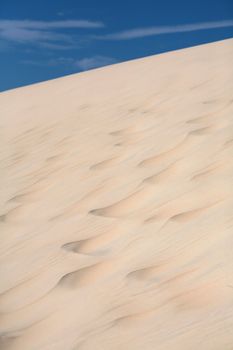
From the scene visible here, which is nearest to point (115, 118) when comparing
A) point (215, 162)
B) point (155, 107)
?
point (155, 107)

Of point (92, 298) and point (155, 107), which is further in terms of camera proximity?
point (155, 107)

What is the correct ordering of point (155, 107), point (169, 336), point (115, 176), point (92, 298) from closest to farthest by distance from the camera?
point (169, 336)
point (92, 298)
point (115, 176)
point (155, 107)

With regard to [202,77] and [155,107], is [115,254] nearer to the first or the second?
[155,107]

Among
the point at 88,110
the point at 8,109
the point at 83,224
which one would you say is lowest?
the point at 8,109

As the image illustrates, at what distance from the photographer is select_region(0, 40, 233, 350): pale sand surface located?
1680 millimetres

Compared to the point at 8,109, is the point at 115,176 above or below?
above

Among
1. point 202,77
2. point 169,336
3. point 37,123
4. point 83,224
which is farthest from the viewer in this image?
point 37,123

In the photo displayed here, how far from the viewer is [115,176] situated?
2.92 metres

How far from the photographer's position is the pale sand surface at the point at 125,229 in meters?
1.68

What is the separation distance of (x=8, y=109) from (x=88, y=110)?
247 centimetres

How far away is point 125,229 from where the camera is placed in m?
2.30

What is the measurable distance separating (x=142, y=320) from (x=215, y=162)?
3.89 ft

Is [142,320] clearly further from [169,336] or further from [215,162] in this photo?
[215,162]

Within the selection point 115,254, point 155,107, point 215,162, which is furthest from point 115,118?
point 115,254
